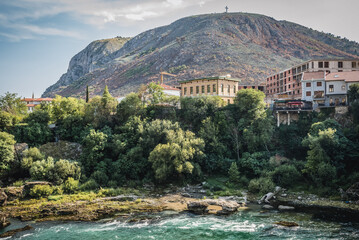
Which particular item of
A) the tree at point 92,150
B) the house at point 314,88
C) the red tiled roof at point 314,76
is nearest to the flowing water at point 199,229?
the tree at point 92,150

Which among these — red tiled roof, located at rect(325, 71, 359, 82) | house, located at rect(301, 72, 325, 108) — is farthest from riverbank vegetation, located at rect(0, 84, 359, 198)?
house, located at rect(301, 72, 325, 108)

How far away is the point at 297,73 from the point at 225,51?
50.0m

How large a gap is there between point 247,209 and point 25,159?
28.0m

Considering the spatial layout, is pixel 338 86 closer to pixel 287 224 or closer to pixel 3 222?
pixel 287 224

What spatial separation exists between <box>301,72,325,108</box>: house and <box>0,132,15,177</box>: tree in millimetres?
46530

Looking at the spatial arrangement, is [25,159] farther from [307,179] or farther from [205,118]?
[307,179]

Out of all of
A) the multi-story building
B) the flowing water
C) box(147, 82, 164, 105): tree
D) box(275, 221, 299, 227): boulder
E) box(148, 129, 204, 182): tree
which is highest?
the multi-story building

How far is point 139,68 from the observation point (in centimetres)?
12962

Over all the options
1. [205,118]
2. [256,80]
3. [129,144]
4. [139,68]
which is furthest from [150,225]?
[139,68]

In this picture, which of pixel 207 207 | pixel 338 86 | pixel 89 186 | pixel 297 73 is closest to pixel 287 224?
pixel 207 207

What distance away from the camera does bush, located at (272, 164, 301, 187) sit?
3422 cm

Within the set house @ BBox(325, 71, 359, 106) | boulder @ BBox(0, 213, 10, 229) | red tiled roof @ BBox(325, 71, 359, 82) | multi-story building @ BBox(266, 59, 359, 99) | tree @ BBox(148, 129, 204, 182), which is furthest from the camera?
multi-story building @ BBox(266, 59, 359, 99)

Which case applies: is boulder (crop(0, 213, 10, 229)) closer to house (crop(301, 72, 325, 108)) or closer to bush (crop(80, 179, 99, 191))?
bush (crop(80, 179, 99, 191))

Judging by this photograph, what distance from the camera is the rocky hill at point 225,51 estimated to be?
104438 mm
